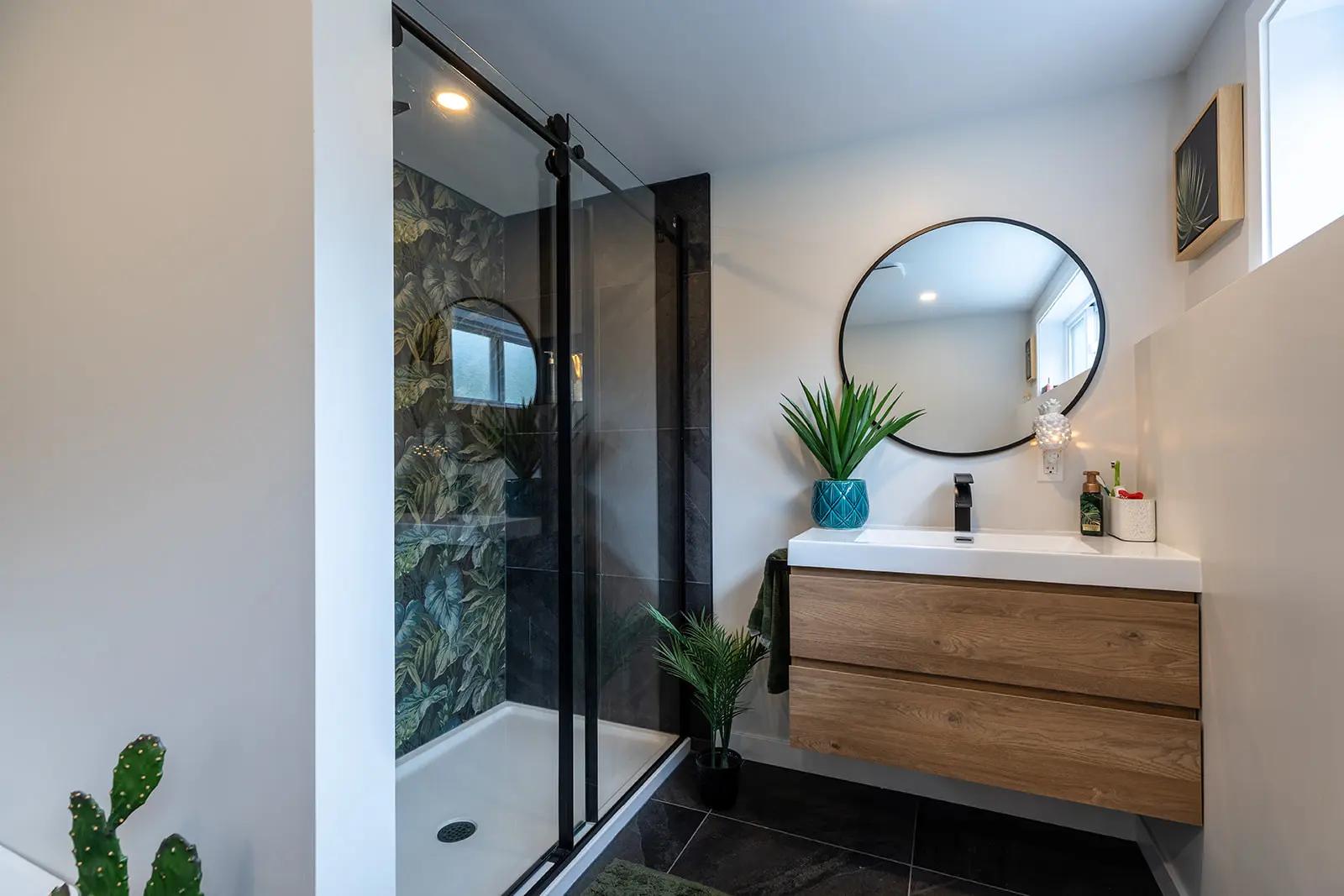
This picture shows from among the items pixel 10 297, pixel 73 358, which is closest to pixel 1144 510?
pixel 73 358

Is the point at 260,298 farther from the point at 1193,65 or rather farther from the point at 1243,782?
the point at 1193,65

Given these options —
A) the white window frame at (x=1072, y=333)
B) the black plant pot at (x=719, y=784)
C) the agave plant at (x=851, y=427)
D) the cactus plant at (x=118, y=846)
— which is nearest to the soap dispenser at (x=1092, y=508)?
the white window frame at (x=1072, y=333)

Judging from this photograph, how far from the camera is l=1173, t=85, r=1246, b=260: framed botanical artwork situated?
145 cm

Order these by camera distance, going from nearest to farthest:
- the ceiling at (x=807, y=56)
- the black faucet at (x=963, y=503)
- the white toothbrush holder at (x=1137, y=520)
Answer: the ceiling at (x=807, y=56), the white toothbrush holder at (x=1137, y=520), the black faucet at (x=963, y=503)

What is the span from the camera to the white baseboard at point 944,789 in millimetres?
1821

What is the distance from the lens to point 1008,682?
5.12ft

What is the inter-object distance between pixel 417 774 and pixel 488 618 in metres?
0.40

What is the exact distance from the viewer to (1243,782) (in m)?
1.22

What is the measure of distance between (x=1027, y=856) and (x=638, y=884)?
1.09m

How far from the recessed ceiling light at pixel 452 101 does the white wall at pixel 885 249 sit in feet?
3.76

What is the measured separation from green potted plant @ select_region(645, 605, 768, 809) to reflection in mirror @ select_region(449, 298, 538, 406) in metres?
0.92

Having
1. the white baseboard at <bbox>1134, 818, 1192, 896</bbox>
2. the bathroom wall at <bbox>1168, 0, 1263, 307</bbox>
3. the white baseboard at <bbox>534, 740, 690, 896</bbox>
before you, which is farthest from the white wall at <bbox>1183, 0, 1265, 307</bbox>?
the white baseboard at <bbox>534, 740, 690, 896</bbox>

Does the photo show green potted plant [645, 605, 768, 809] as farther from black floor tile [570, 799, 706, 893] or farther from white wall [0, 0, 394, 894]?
white wall [0, 0, 394, 894]

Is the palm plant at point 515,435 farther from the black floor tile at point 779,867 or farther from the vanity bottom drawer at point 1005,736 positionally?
the black floor tile at point 779,867
